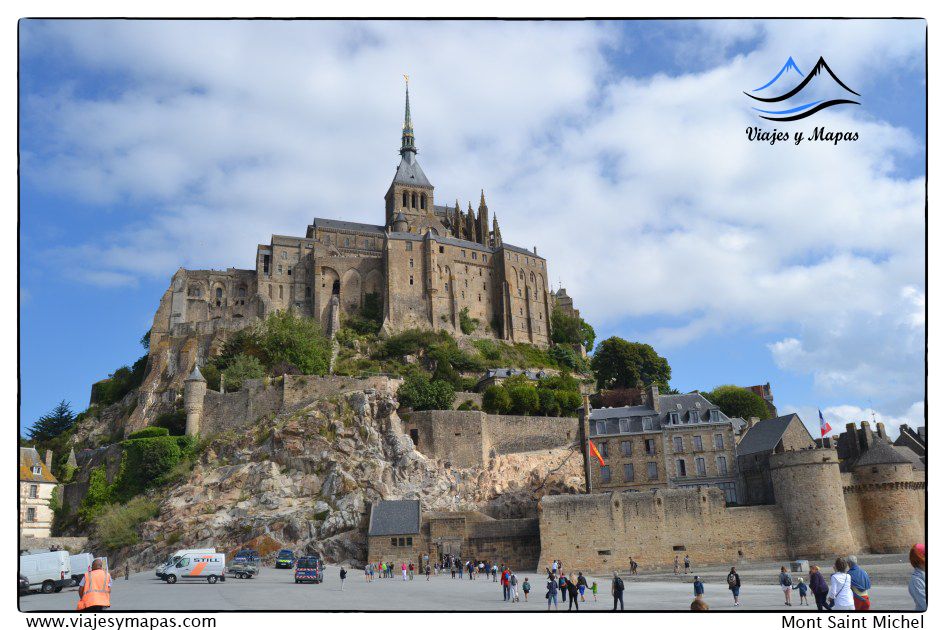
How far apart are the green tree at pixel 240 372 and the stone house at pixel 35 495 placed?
40.7 ft

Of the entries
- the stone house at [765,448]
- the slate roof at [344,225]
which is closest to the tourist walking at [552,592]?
the stone house at [765,448]

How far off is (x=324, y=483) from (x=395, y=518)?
5.41 m

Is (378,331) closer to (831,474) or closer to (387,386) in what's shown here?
(387,386)

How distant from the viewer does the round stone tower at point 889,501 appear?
3941cm

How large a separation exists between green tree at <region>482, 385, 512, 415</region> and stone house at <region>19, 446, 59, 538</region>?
1110 inches

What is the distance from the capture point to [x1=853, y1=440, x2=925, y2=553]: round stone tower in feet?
129

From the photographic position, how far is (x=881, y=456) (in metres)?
40.4

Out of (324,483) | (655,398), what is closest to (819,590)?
(655,398)

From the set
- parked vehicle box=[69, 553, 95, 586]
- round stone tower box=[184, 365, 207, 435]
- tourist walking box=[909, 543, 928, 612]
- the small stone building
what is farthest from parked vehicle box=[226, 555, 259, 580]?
tourist walking box=[909, 543, 928, 612]

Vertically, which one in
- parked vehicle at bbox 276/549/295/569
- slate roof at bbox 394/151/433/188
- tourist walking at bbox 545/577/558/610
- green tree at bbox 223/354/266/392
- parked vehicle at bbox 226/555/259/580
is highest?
slate roof at bbox 394/151/433/188

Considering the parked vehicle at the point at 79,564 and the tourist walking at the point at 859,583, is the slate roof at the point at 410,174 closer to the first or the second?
the parked vehicle at the point at 79,564

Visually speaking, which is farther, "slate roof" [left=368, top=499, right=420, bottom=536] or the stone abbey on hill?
the stone abbey on hill

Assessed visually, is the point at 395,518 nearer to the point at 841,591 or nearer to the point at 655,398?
the point at 655,398

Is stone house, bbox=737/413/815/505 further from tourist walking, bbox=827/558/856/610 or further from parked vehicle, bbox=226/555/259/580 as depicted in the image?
tourist walking, bbox=827/558/856/610
